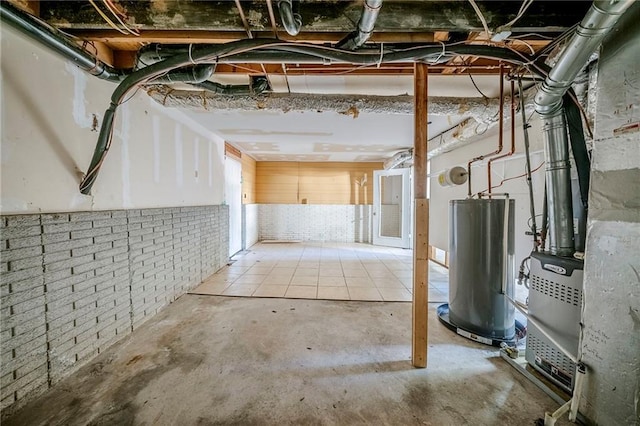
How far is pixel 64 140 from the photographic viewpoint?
1.70 metres

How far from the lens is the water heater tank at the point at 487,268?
2.12 meters

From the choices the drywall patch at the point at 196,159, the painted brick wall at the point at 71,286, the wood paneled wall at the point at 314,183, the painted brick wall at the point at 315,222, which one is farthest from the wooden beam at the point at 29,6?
the painted brick wall at the point at 315,222

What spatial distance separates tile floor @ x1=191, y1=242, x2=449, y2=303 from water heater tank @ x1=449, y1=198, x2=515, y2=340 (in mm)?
896

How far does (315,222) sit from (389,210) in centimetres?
219

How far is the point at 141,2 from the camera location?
153 centimetres

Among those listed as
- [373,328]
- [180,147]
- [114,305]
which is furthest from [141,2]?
[373,328]

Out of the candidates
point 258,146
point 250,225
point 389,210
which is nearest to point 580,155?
point 258,146

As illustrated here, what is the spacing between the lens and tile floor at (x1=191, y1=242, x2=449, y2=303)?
3240mm

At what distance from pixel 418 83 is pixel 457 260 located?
5.28 ft

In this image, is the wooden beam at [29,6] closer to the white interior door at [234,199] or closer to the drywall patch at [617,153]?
the white interior door at [234,199]

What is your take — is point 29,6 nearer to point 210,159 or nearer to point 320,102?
point 320,102

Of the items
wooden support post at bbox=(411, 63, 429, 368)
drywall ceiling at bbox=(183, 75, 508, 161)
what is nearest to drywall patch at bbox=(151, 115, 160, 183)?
drywall ceiling at bbox=(183, 75, 508, 161)

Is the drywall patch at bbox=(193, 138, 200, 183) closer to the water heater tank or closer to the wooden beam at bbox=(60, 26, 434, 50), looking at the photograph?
the wooden beam at bbox=(60, 26, 434, 50)

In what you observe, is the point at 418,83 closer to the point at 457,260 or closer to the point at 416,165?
the point at 416,165
